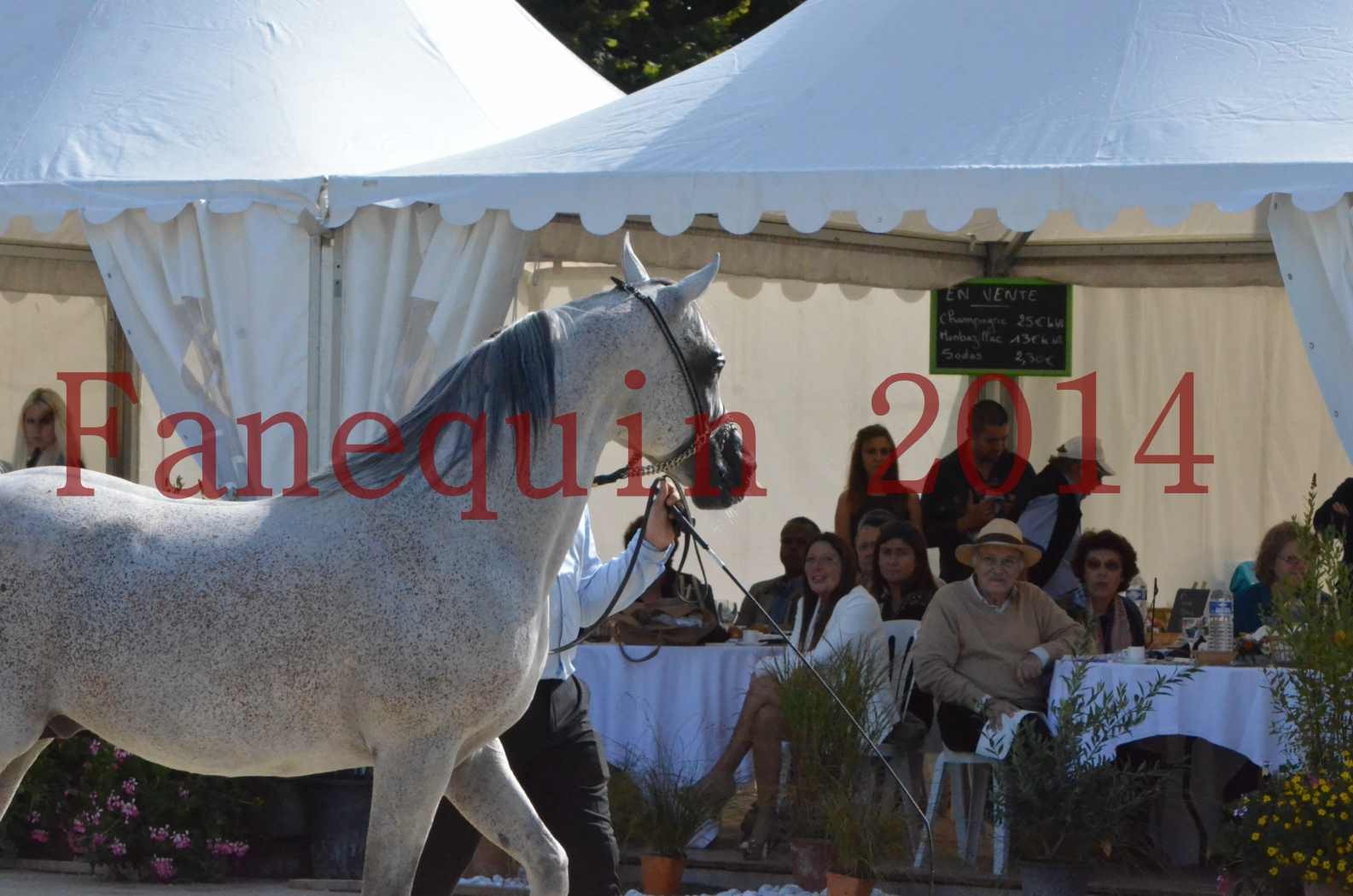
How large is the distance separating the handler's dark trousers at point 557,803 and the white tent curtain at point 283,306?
250 cm

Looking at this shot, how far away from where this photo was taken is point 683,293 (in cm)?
390

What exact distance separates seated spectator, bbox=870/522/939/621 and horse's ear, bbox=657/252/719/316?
4.36 meters

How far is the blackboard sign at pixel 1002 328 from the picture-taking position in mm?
10461

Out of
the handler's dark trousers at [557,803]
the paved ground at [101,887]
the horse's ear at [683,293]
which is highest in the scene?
the horse's ear at [683,293]

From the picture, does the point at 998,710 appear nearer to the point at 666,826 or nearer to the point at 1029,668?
the point at 1029,668

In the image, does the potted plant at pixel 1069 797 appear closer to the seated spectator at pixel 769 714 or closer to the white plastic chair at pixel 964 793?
the white plastic chair at pixel 964 793

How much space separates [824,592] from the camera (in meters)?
7.77

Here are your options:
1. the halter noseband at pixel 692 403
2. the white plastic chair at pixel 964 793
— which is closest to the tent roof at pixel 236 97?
the white plastic chair at pixel 964 793

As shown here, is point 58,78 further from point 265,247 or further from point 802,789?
point 802,789

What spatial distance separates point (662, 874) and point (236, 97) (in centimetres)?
370

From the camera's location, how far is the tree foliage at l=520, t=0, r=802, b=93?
607 inches

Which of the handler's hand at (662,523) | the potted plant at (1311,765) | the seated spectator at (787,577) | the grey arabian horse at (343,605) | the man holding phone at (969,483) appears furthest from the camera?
the man holding phone at (969,483)

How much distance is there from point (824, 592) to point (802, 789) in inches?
49.1

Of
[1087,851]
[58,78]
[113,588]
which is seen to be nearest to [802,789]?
[1087,851]
